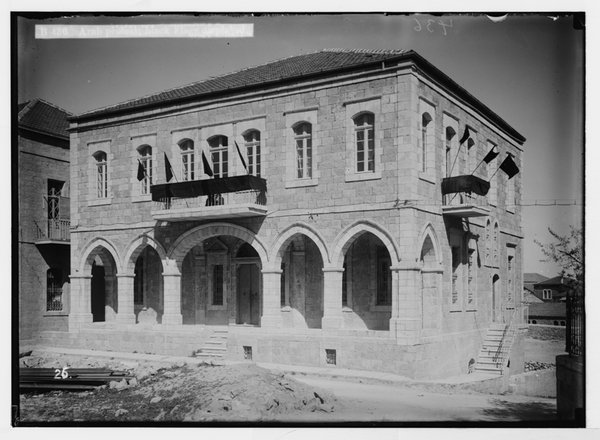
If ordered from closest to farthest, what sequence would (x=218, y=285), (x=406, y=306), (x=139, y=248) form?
(x=406, y=306)
(x=139, y=248)
(x=218, y=285)

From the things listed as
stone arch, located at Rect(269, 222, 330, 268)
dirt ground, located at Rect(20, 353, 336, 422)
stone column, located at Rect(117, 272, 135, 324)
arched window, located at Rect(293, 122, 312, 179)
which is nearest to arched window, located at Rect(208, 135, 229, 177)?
arched window, located at Rect(293, 122, 312, 179)

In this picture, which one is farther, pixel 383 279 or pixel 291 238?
pixel 291 238

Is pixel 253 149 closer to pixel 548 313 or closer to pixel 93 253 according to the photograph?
pixel 93 253

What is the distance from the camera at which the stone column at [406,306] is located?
45.0 ft

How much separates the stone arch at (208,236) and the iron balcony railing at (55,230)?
7.07 feet

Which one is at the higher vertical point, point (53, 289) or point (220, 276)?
point (220, 276)

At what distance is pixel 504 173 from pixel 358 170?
2674 millimetres

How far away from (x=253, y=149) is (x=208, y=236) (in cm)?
218

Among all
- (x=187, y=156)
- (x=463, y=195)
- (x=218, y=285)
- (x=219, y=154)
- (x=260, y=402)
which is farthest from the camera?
(x=218, y=285)

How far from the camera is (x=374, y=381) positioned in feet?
44.0

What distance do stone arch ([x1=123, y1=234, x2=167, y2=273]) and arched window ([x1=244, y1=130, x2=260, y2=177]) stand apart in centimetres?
274

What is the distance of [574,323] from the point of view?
13000mm

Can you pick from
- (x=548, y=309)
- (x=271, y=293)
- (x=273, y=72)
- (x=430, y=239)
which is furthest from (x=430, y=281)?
(x=273, y=72)
